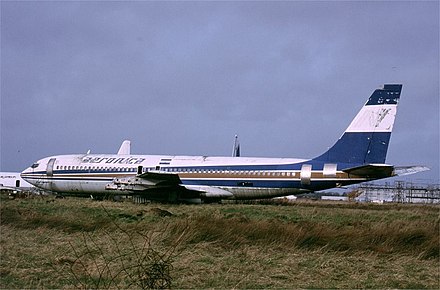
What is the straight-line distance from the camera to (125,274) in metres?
7.02

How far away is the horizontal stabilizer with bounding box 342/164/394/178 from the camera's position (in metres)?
25.5

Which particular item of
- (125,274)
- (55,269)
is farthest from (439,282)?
(55,269)

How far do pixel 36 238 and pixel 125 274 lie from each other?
Result: 13.1 ft

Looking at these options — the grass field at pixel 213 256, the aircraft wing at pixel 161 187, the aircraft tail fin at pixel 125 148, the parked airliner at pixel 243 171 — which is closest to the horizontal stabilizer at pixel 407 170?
the parked airliner at pixel 243 171

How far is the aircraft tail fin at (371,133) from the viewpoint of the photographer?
27.2m

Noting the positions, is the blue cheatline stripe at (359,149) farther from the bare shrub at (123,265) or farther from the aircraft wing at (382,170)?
Answer: the bare shrub at (123,265)

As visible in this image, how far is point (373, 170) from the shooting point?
25.8m

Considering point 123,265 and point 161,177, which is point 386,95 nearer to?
point 161,177

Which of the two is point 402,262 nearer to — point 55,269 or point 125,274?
point 125,274

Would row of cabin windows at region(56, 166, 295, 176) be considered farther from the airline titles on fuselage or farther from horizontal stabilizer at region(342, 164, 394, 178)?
horizontal stabilizer at region(342, 164, 394, 178)

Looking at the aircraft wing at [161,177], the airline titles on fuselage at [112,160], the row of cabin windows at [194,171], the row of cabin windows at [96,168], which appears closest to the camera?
the row of cabin windows at [194,171]

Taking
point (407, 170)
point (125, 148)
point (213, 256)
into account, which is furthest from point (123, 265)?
point (125, 148)

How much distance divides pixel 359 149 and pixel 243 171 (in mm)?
6162

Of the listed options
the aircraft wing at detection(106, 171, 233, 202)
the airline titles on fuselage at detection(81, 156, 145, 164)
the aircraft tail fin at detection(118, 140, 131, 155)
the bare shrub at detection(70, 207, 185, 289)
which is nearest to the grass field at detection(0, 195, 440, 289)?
the bare shrub at detection(70, 207, 185, 289)
